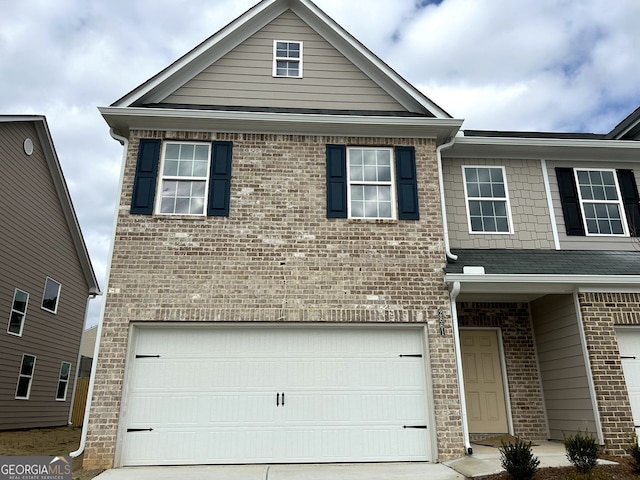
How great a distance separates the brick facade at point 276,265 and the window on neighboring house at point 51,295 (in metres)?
8.60

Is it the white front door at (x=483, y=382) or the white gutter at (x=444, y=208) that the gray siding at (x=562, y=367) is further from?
the white gutter at (x=444, y=208)

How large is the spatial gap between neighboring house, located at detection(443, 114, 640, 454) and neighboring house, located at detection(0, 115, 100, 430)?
38.4 feet

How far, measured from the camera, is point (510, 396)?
9680 mm

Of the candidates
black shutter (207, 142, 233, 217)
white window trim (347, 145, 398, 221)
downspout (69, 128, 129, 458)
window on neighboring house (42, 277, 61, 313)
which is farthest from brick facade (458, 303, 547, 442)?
window on neighboring house (42, 277, 61, 313)

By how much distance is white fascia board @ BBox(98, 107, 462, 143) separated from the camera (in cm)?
923

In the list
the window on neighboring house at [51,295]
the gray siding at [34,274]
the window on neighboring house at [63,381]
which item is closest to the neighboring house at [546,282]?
the gray siding at [34,274]

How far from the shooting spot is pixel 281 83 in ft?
33.7

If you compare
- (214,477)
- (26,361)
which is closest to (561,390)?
(214,477)

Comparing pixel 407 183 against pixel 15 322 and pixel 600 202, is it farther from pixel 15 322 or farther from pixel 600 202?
pixel 15 322

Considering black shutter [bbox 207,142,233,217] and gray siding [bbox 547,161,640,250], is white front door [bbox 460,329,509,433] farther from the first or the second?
black shutter [bbox 207,142,233,217]

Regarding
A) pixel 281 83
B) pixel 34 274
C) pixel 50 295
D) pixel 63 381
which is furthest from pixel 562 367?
pixel 63 381

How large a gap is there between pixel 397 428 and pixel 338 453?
1.06 meters

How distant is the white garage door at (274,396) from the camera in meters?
8.03

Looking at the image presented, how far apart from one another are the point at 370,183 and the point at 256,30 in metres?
4.27
